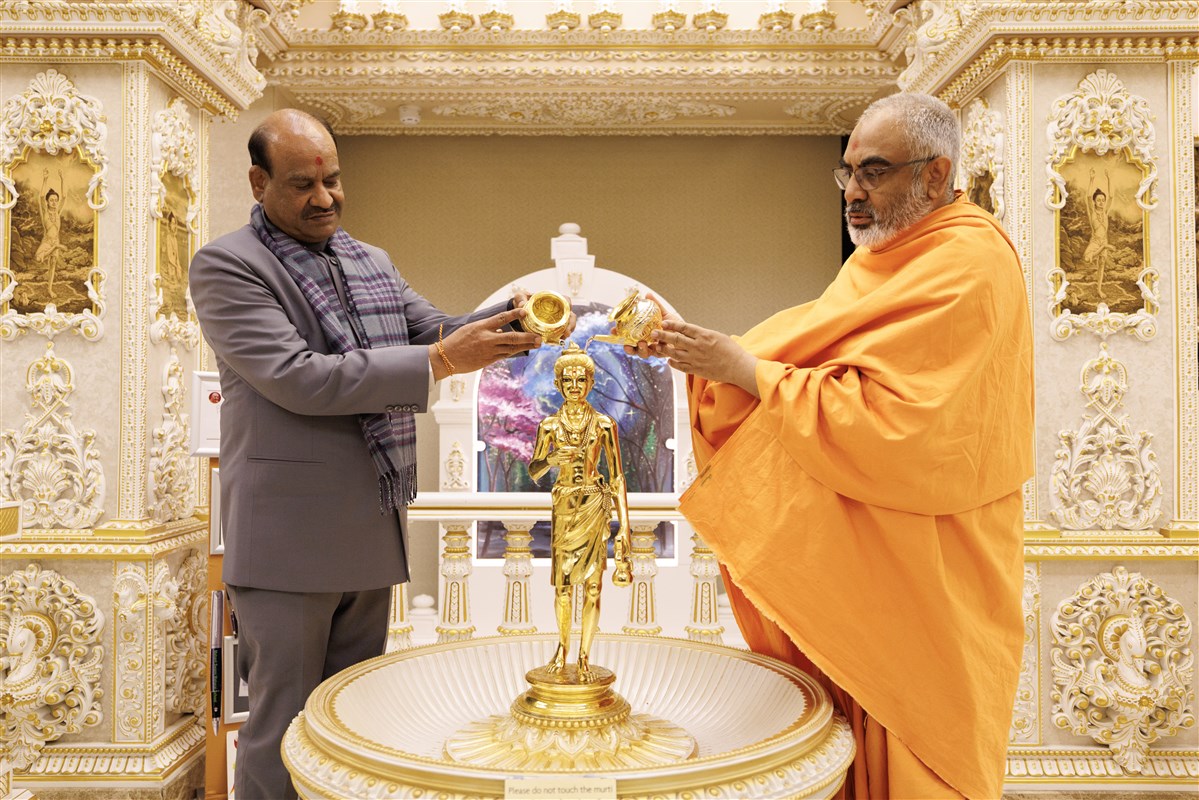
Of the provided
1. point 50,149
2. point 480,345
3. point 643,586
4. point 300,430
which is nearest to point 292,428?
point 300,430

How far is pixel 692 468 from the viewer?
654 cm

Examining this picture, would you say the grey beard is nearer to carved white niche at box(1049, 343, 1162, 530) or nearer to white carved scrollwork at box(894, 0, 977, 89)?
carved white niche at box(1049, 343, 1162, 530)

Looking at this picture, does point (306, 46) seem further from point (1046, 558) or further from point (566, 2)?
point (1046, 558)

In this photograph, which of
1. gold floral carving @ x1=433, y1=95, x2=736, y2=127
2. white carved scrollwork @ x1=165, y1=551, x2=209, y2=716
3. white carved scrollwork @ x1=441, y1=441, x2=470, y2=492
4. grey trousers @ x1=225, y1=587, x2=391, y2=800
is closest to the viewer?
grey trousers @ x1=225, y1=587, x2=391, y2=800

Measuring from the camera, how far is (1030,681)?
3.72m

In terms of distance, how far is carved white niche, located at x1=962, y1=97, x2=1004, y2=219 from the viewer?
3875 mm

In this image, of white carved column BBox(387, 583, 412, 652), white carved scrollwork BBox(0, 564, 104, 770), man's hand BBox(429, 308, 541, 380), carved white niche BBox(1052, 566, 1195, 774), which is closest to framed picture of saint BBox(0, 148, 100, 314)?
white carved scrollwork BBox(0, 564, 104, 770)

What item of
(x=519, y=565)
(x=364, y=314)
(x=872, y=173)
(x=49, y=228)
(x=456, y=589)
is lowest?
(x=456, y=589)

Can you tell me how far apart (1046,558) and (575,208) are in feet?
16.7

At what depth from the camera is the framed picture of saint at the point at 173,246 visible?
3.84m

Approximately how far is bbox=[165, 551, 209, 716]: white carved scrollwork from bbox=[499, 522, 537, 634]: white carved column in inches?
50.1

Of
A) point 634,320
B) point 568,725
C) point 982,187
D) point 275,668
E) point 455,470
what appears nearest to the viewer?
point 568,725

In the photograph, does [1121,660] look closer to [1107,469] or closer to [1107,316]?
[1107,469]

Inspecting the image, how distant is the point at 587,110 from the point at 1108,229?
13.3 ft
